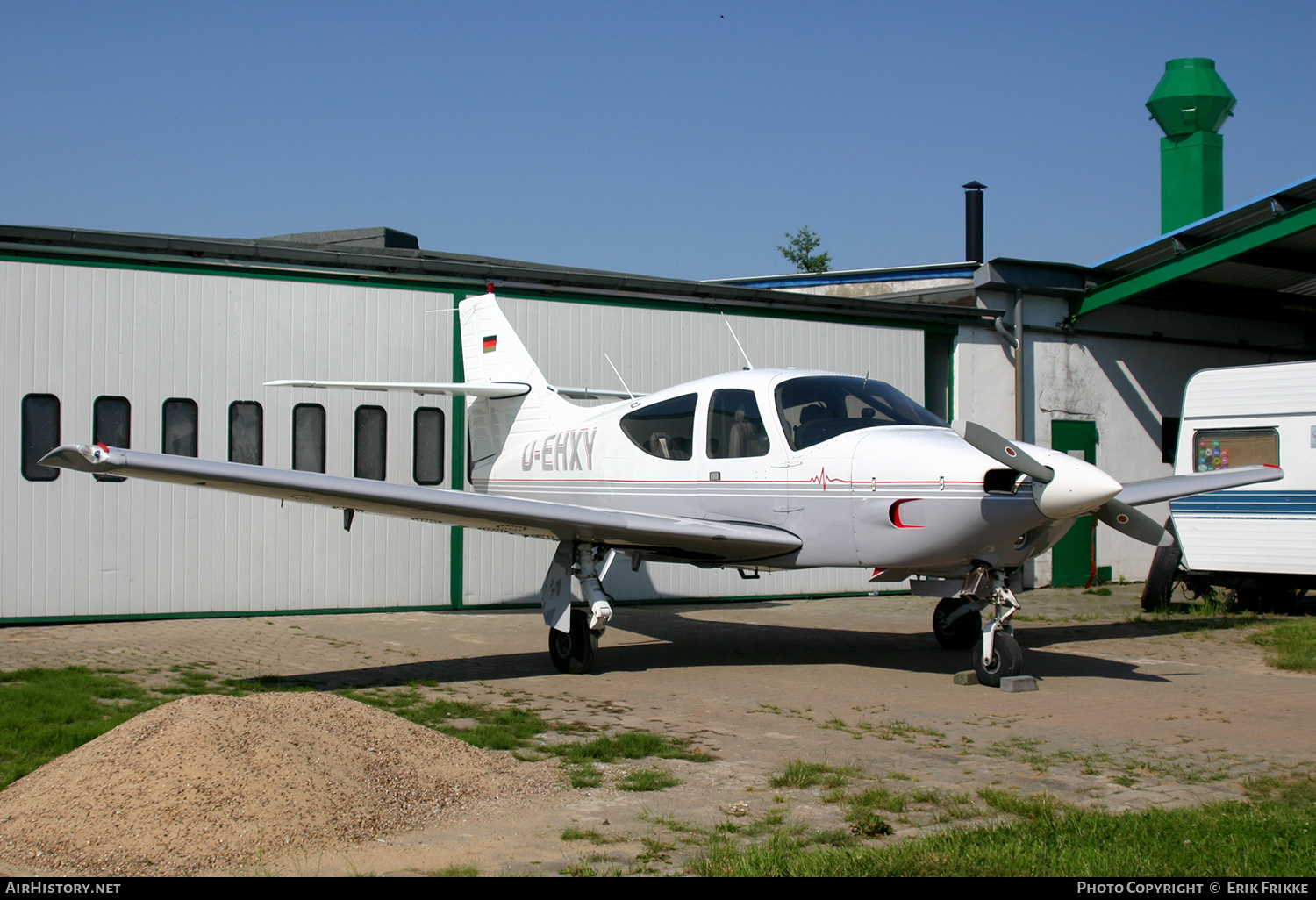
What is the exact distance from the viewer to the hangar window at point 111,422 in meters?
11.7

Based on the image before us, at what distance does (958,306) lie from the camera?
17.0m

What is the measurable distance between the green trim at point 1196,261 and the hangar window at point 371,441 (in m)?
11.2

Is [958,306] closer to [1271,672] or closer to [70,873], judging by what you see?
[1271,672]

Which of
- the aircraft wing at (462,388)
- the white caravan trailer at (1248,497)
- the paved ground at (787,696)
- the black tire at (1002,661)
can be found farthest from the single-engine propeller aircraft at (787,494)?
the white caravan trailer at (1248,497)

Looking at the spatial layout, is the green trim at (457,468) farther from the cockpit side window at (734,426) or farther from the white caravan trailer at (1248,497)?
the white caravan trailer at (1248,497)

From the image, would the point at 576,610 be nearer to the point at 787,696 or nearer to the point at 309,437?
the point at 787,696

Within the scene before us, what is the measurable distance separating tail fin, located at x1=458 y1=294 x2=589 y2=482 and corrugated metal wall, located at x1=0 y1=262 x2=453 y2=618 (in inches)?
54.7

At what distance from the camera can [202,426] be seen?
12125 millimetres

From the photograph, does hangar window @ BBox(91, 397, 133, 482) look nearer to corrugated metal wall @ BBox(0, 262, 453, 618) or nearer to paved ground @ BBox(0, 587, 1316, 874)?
corrugated metal wall @ BBox(0, 262, 453, 618)

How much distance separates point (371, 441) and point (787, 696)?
7.12m

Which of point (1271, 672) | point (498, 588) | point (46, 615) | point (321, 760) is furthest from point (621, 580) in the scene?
point (321, 760)

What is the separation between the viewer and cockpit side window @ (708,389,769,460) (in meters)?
8.78

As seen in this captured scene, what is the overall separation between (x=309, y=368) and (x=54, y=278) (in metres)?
2.78

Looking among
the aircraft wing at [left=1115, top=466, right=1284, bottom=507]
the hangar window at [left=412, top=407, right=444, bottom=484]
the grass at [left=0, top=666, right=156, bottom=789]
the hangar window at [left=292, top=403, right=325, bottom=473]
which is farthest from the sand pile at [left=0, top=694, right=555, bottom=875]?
the hangar window at [left=412, top=407, right=444, bottom=484]
